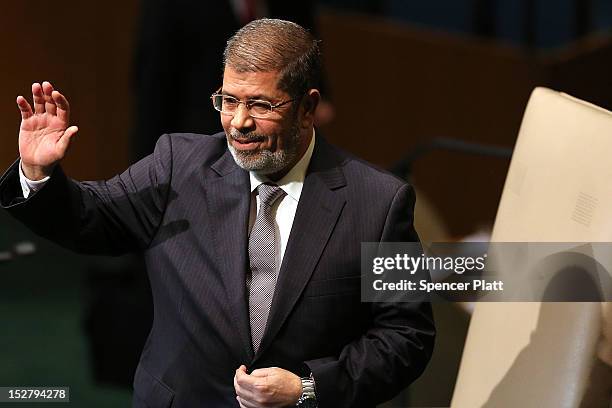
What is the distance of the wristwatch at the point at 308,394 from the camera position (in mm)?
2805

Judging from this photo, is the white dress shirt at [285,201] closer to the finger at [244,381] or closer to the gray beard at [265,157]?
the gray beard at [265,157]

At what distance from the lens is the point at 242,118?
2744 millimetres

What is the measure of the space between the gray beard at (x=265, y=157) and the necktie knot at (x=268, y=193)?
5cm

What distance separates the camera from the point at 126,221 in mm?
2947

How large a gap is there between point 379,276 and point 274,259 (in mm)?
262

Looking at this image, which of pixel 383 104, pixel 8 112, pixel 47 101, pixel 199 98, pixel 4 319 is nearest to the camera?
pixel 47 101

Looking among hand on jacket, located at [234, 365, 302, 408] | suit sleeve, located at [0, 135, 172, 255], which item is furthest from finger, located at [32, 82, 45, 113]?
hand on jacket, located at [234, 365, 302, 408]

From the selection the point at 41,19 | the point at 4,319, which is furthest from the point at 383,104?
the point at 4,319

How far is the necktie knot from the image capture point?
2.92 meters

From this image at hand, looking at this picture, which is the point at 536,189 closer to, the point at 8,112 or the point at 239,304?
the point at 239,304

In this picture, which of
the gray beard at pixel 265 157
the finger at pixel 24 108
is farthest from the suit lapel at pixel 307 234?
the finger at pixel 24 108

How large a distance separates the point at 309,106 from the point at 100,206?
1.90 ft

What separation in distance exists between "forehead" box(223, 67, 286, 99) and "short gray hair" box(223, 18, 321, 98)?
1cm

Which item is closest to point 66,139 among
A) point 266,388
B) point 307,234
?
point 307,234
